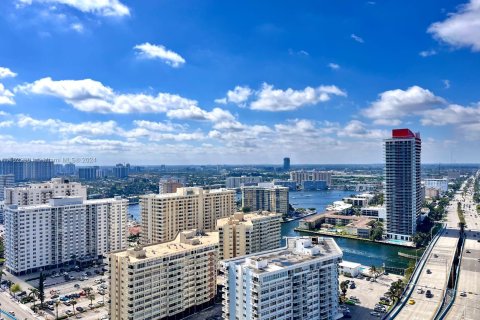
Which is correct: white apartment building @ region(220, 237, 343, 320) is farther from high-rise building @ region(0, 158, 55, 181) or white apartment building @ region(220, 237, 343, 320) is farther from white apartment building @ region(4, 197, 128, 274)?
high-rise building @ region(0, 158, 55, 181)

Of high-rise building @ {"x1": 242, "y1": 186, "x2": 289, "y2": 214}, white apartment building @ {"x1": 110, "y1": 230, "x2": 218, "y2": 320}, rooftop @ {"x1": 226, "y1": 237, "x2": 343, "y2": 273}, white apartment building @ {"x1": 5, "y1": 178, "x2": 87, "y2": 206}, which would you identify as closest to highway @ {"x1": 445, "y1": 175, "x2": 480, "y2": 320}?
rooftop @ {"x1": 226, "y1": 237, "x2": 343, "y2": 273}

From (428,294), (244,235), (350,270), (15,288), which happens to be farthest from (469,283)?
(15,288)

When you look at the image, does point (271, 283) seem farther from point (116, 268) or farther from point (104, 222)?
point (104, 222)

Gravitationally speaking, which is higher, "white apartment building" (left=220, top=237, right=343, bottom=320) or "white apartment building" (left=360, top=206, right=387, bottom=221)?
"white apartment building" (left=220, top=237, right=343, bottom=320)

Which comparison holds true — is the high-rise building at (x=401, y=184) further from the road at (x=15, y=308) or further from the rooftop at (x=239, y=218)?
the road at (x=15, y=308)

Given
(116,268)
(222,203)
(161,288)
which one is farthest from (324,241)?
(222,203)
